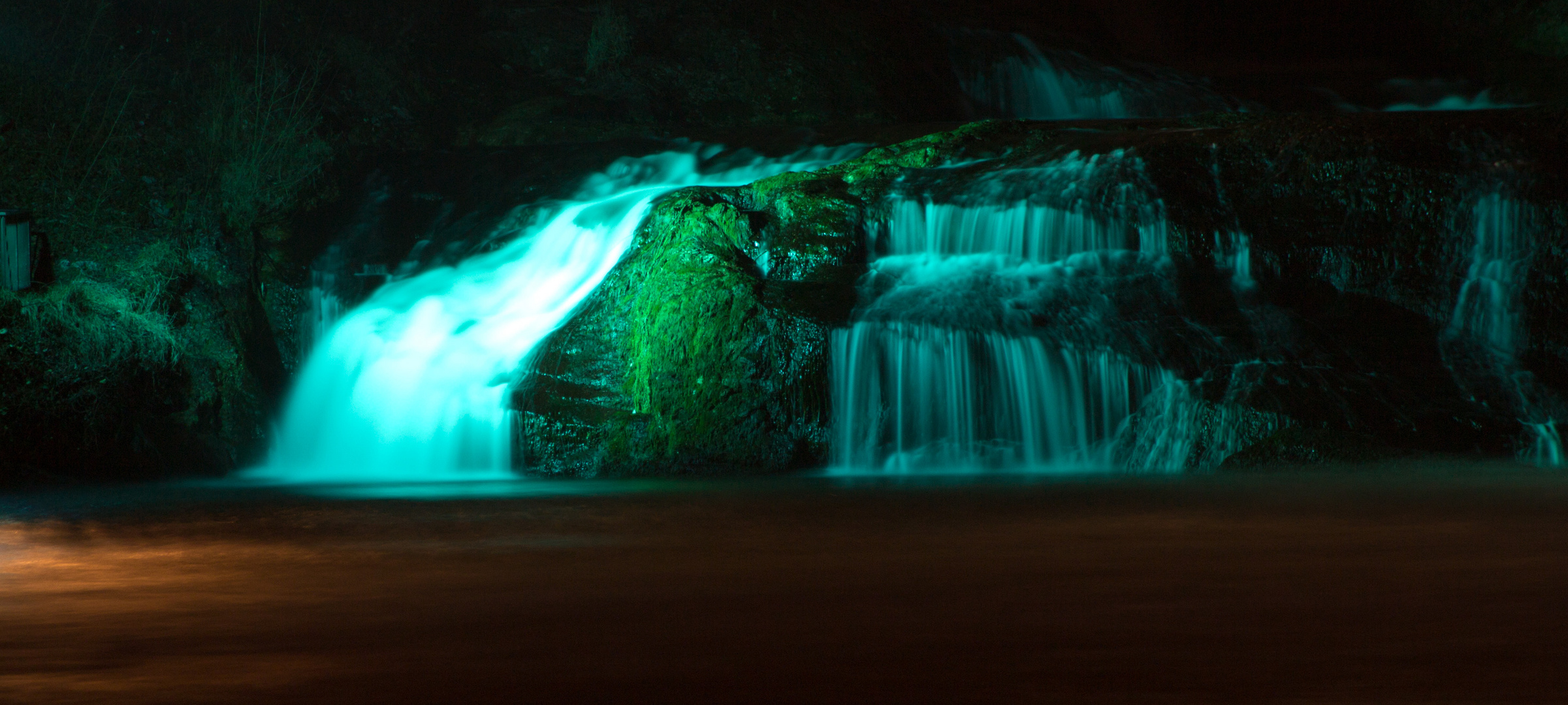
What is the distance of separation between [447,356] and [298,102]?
22.7 ft

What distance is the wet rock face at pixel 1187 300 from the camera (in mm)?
11211

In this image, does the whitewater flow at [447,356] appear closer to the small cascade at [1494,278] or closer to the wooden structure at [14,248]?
the wooden structure at [14,248]

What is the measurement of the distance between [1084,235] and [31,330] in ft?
26.6

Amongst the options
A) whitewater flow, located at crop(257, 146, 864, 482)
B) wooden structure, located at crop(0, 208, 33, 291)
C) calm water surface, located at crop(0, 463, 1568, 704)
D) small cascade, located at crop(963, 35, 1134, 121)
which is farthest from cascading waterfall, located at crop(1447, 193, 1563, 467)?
wooden structure, located at crop(0, 208, 33, 291)

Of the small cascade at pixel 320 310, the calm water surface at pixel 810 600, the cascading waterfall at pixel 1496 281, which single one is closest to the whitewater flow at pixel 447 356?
the small cascade at pixel 320 310

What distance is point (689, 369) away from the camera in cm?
1159

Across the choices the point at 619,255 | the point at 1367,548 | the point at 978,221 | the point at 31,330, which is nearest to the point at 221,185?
the point at 31,330

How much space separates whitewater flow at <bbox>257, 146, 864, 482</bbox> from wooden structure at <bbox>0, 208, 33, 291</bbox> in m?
2.24

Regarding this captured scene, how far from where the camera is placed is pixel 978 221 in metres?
12.8

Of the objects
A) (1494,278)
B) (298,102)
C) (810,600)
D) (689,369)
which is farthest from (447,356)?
(1494,278)

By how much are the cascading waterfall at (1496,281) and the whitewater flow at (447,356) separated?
5.96 metres

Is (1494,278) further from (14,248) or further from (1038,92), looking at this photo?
(14,248)

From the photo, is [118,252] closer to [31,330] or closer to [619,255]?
[31,330]

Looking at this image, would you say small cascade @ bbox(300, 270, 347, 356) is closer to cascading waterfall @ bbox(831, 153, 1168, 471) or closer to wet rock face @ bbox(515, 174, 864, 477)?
wet rock face @ bbox(515, 174, 864, 477)
